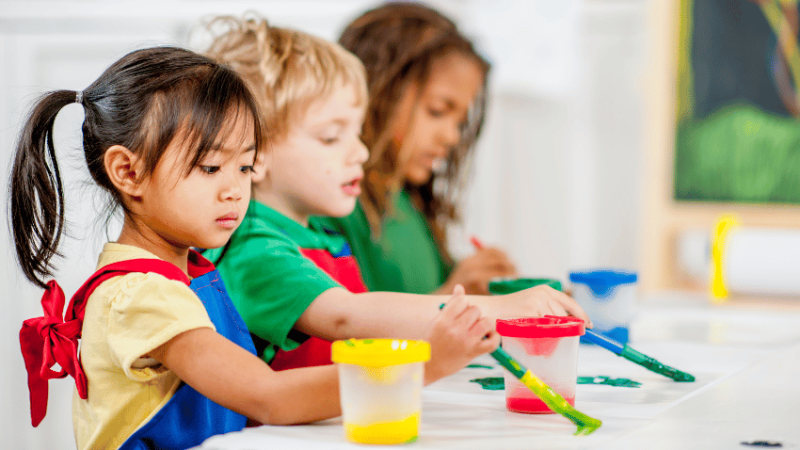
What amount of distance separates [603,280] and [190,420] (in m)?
0.54

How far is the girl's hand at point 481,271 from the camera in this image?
1227 millimetres

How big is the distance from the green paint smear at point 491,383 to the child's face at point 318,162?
11.1 inches

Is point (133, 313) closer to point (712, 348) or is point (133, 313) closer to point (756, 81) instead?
point (712, 348)

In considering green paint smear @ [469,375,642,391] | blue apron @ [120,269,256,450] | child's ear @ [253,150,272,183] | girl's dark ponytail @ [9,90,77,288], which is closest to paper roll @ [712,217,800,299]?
green paint smear @ [469,375,642,391]

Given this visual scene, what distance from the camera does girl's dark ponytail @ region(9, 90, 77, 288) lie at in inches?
27.1

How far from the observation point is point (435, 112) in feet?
4.38

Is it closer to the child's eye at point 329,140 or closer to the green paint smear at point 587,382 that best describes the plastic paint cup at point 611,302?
the green paint smear at point 587,382

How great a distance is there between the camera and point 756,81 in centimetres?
212

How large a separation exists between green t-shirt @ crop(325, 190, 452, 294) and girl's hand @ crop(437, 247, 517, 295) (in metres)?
0.12

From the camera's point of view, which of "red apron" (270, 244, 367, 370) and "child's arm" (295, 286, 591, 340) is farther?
"red apron" (270, 244, 367, 370)

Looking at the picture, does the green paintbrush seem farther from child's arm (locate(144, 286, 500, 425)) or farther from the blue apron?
the blue apron

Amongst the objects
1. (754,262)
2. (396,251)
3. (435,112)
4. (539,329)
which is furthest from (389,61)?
(754,262)

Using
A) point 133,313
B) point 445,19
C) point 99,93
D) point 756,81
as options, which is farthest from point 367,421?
point 756,81

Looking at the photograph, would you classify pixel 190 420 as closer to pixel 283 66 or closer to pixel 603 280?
pixel 283 66
